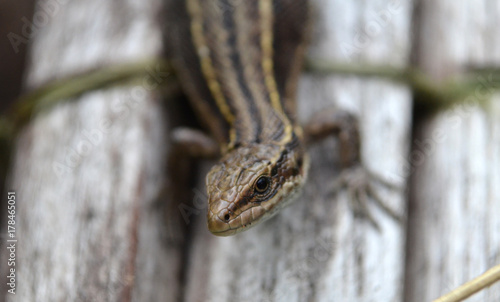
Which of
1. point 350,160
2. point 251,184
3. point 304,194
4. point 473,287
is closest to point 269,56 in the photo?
point 350,160

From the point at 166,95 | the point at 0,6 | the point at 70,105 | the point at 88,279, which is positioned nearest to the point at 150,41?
the point at 166,95

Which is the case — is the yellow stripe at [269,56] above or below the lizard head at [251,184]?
above

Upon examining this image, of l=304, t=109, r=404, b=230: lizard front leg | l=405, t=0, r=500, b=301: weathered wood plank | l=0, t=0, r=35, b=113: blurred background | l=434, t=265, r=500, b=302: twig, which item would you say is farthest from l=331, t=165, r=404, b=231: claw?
l=0, t=0, r=35, b=113: blurred background

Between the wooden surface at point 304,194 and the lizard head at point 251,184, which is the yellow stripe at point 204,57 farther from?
the lizard head at point 251,184

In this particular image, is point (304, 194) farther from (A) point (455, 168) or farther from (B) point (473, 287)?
(B) point (473, 287)

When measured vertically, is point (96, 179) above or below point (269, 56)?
below

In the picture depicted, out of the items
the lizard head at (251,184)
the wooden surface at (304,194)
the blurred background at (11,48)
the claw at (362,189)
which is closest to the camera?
the lizard head at (251,184)

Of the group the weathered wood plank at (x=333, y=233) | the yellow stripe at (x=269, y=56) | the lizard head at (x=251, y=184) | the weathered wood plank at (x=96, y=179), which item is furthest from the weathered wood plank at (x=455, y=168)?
the weathered wood plank at (x=96, y=179)
